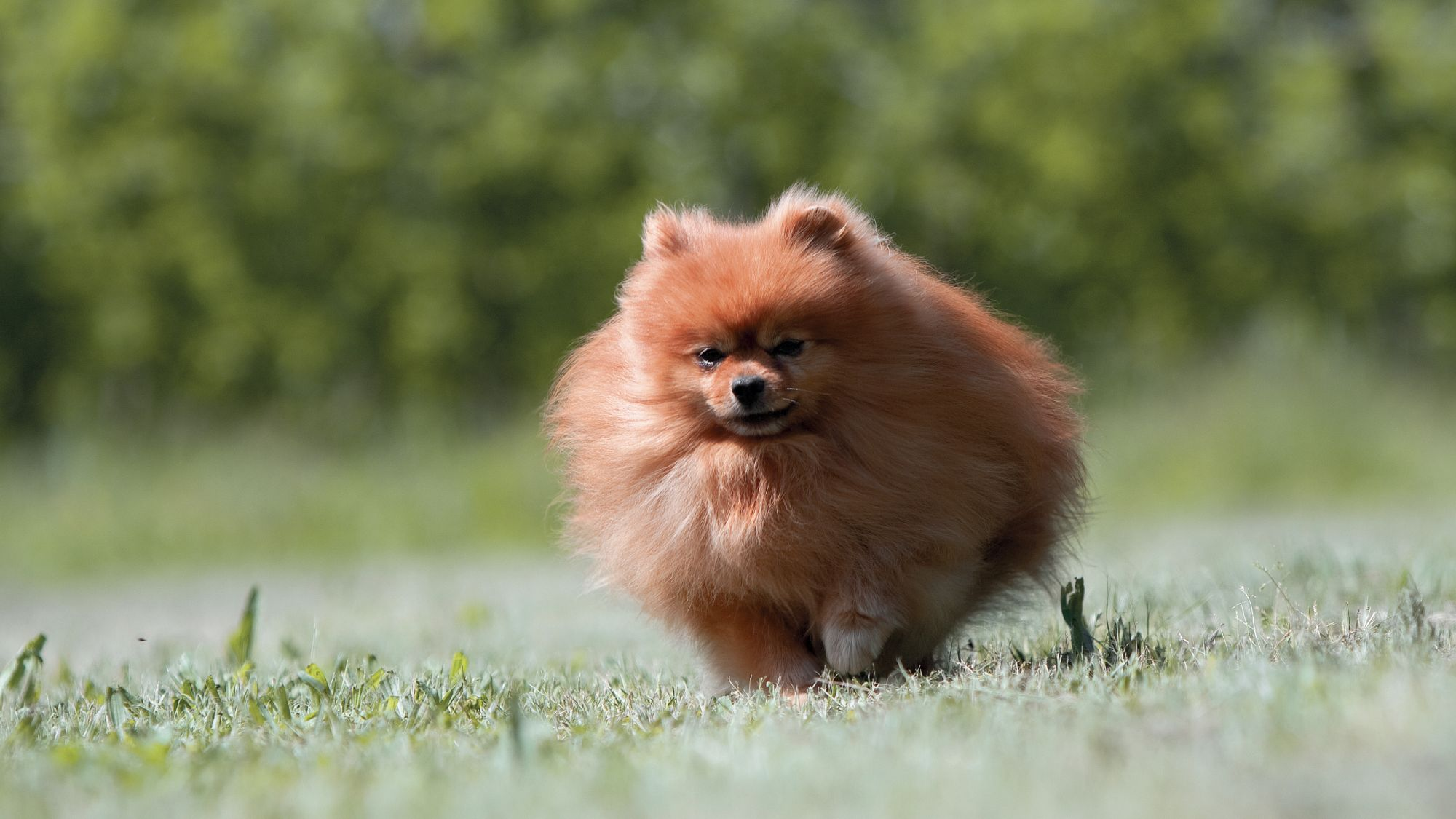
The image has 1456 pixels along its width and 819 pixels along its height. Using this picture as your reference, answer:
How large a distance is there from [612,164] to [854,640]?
1665 cm

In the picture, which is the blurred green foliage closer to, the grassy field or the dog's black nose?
the grassy field

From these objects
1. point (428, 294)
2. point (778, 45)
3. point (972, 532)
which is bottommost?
point (972, 532)

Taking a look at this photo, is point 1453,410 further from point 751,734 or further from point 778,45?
point 751,734

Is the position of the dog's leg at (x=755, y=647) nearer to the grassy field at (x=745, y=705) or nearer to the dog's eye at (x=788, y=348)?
the grassy field at (x=745, y=705)

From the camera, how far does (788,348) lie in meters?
3.83

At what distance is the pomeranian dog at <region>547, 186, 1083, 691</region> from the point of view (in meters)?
3.79

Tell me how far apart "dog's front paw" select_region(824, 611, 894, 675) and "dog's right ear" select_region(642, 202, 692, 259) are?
1081mm

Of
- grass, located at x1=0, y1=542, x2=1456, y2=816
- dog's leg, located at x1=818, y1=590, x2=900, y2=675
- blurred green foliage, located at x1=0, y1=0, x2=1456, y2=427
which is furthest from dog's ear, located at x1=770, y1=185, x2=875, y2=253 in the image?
blurred green foliage, located at x1=0, y1=0, x2=1456, y2=427

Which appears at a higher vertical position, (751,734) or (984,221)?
(984,221)

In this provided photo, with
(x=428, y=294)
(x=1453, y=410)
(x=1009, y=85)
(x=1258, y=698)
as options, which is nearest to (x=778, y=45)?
(x=1009, y=85)

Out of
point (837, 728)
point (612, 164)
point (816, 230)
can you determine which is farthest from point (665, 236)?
point (612, 164)

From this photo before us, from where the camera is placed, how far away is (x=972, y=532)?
3900 mm

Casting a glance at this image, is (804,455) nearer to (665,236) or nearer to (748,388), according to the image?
(748,388)

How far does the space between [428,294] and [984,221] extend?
749 cm
